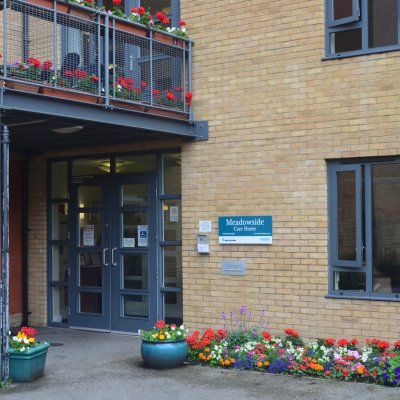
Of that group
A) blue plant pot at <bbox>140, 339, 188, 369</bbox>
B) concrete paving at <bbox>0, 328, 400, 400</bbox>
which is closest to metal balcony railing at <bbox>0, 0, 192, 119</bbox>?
blue plant pot at <bbox>140, 339, 188, 369</bbox>

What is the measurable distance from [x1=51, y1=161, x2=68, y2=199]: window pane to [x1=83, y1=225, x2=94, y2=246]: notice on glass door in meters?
0.81

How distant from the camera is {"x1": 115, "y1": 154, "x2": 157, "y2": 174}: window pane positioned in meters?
10.9

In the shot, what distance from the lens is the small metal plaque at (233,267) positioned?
9680 mm

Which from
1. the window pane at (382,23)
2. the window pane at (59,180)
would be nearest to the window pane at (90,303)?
the window pane at (59,180)

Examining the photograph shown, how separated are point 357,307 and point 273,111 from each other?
2.77 metres

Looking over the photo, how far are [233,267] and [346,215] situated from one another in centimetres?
174

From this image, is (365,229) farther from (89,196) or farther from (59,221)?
(59,221)

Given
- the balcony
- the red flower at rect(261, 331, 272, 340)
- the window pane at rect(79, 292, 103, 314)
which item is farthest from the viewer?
the window pane at rect(79, 292, 103, 314)

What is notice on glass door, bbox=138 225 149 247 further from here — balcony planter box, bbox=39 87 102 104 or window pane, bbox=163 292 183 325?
balcony planter box, bbox=39 87 102 104

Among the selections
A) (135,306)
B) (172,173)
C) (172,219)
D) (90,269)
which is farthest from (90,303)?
(172,173)

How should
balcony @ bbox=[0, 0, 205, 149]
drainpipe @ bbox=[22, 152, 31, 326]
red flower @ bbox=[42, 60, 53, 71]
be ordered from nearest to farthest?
balcony @ bbox=[0, 0, 205, 149], red flower @ bbox=[42, 60, 53, 71], drainpipe @ bbox=[22, 152, 31, 326]

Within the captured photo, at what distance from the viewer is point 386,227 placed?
8.76 meters

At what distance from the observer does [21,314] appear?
39.6 feet

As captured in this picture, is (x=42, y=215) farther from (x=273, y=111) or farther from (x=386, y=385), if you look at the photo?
(x=386, y=385)
